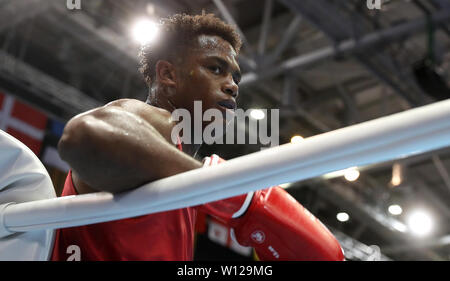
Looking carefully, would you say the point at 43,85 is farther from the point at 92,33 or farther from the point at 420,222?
the point at 420,222

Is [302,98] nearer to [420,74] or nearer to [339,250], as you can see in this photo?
[420,74]

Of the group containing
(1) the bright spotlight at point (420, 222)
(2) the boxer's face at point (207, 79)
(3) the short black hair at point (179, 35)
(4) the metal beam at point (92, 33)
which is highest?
(4) the metal beam at point (92, 33)

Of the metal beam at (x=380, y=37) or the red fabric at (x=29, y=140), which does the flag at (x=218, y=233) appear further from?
the metal beam at (x=380, y=37)

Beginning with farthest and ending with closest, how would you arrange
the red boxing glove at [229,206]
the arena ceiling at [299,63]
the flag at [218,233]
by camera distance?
the flag at [218,233] → the arena ceiling at [299,63] → the red boxing glove at [229,206]

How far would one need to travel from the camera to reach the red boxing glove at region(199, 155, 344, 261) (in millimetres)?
1012

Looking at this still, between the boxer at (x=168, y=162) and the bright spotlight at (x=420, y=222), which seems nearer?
the boxer at (x=168, y=162)

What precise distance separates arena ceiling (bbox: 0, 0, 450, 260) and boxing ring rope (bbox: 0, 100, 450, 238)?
3679mm

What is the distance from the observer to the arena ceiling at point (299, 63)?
186 inches

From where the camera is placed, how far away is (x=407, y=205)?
7.83m

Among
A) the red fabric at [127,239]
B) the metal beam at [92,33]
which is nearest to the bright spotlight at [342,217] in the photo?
the metal beam at [92,33]

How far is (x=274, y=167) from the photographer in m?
0.64

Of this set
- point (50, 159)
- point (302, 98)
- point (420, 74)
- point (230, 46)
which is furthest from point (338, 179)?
point (230, 46)

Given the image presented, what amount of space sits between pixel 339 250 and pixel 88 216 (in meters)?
0.53

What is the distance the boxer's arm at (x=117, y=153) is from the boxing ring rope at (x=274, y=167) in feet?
0.08
